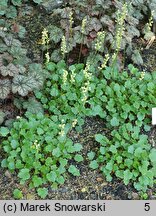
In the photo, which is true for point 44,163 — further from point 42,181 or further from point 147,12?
point 147,12

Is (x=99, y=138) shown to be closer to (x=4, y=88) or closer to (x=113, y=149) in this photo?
(x=113, y=149)

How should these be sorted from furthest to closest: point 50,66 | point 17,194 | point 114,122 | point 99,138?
point 50,66 < point 114,122 < point 99,138 < point 17,194

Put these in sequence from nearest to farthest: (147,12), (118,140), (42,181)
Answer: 1. (42,181)
2. (118,140)
3. (147,12)

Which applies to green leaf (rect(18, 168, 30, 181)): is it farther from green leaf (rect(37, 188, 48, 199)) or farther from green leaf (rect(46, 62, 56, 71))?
green leaf (rect(46, 62, 56, 71))

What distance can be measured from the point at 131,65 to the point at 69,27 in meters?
0.78

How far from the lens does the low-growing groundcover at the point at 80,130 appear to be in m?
4.03

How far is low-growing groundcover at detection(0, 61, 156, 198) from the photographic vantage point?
4027 millimetres

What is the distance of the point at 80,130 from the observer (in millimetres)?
4418

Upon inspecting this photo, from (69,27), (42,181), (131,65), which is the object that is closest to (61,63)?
(69,27)

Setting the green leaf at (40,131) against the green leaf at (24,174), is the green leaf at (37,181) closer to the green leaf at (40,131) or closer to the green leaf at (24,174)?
the green leaf at (24,174)

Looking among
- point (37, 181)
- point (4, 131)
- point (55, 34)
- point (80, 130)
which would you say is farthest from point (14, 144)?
point (55, 34)

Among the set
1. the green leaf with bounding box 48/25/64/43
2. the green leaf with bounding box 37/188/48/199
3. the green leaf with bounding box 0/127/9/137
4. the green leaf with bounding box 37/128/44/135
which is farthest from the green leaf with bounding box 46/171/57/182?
the green leaf with bounding box 48/25/64/43

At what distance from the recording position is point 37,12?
5.36 meters

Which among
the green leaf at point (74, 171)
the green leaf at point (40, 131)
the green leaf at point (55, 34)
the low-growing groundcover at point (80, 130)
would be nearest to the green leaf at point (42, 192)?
the low-growing groundcover at point (80, 130)
